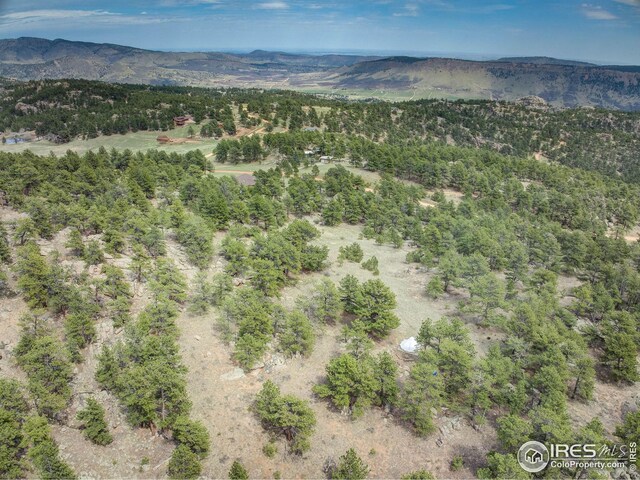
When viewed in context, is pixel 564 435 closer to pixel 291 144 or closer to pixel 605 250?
pixel 605 250

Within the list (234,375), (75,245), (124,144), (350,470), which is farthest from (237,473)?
(124,144)

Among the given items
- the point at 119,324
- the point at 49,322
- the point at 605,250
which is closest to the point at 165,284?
the point at 119,324

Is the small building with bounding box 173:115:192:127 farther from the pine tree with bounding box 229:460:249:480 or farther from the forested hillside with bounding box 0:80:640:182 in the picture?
the pine tree with bounding box 229:460:249:480

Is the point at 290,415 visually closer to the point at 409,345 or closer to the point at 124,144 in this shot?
the point at 409,345

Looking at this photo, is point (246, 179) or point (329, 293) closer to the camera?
point (329, 293)

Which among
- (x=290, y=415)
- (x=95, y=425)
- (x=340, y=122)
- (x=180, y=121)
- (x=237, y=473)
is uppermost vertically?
(x=340, y=122)
